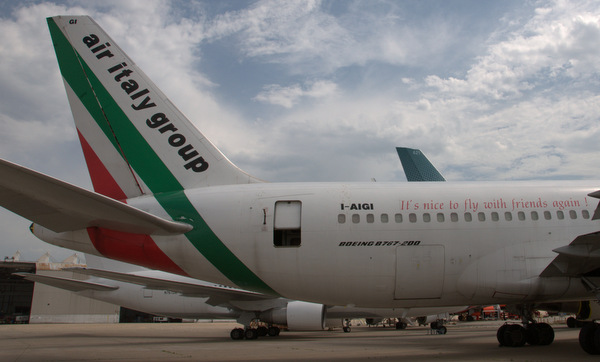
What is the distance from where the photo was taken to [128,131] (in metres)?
9.48

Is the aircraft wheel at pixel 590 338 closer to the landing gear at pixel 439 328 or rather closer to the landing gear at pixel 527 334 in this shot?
the landing gear at pixel 527 334

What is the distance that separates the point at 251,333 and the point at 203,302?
4514 mm

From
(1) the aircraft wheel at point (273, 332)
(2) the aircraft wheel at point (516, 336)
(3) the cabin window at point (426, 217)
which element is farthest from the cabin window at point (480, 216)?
(1) the aircraft wheel at point (273, 332)

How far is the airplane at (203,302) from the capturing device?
19.8 meters

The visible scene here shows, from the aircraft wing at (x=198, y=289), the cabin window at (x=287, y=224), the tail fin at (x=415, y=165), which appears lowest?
the aircraft wing at (x=198, y=289)

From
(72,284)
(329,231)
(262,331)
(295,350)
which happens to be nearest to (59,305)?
(72,284)

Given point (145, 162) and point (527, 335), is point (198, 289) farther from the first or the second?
point (527, 335)

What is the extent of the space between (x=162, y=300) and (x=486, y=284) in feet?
65.1

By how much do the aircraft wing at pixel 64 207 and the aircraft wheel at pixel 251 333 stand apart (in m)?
13.5

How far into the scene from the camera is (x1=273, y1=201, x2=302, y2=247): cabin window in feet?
27.8

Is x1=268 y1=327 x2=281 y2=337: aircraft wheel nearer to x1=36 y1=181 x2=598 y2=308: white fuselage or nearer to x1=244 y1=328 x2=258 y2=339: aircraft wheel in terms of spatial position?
x1=244 y1=328 x2=258 y2=339: aircraft wheel

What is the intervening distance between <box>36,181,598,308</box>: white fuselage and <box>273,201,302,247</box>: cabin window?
2 centimetres

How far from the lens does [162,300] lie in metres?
24.0

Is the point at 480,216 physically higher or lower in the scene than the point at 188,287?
higher
